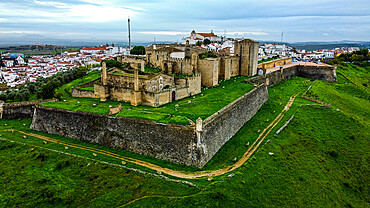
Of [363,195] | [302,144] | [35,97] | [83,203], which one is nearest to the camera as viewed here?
[83,203]

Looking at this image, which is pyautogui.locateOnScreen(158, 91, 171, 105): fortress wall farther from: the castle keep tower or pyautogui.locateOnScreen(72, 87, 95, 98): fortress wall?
the castle keep tower

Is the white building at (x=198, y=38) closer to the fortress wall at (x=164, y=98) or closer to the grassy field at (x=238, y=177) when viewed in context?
the fortress wall at (x=164, y=98)

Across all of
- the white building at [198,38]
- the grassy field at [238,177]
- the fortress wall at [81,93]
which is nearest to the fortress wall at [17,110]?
the grassy field at [238,177]

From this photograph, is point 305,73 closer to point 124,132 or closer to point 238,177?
point 238,177

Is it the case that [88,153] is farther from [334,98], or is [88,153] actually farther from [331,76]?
[331,76]

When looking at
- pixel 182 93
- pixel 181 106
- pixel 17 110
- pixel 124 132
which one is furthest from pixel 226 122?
pixel 17 110

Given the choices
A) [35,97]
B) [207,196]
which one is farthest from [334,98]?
[35,97]

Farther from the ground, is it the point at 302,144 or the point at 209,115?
the point at 209,115
